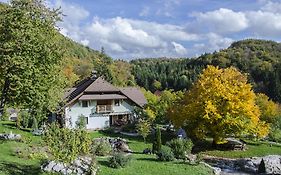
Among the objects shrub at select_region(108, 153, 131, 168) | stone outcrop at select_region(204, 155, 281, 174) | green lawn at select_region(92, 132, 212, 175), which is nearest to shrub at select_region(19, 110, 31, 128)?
green lawn at select_region(92, 132, 212, 175)

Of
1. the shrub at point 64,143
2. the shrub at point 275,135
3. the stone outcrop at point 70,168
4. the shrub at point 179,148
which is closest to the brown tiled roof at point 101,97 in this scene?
the shrub at point 275,135

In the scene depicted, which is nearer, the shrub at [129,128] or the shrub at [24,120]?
the shrub at [24,120]

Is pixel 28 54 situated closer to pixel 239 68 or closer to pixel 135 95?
pixel 135 95

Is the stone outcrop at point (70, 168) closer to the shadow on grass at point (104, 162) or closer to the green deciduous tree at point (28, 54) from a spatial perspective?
the shadow on grass at point (104, 162)

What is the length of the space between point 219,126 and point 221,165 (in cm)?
553

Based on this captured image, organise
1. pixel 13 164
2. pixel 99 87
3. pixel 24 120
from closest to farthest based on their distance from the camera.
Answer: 1. pixel 13 164
2. pixel 24 120
3. pixel 99 87

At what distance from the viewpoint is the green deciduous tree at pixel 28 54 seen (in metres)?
21.0

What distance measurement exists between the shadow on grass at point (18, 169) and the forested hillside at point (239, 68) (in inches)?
3569

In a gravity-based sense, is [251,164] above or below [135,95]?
below

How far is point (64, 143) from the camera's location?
71.3 ft

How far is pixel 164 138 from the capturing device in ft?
152

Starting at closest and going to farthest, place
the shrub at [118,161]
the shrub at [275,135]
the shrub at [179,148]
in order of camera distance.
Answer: the shrub at [118,161] < the shrub at [179,148] < the shrub at [275,135]

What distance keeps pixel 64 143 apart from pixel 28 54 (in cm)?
539

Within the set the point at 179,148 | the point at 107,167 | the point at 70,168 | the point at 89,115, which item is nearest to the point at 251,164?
the point at 179,148
